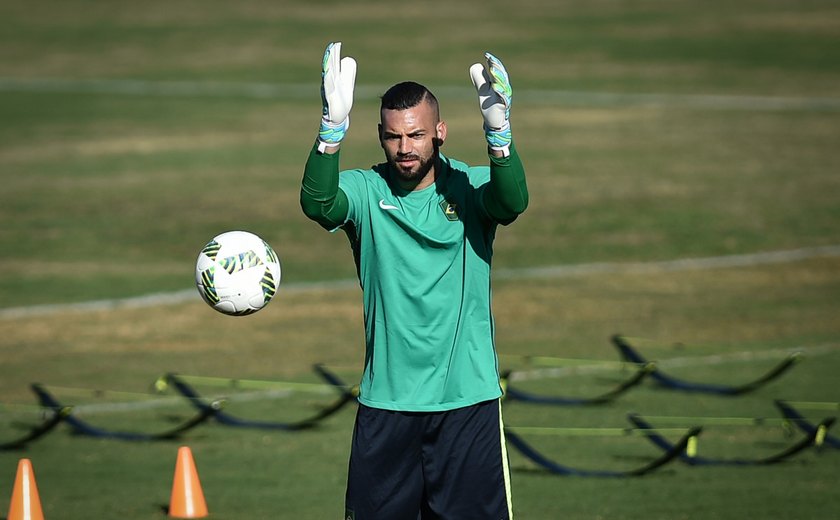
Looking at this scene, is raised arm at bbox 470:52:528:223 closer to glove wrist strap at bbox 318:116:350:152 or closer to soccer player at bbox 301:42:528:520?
soccer player at bbox 301:42:528:520

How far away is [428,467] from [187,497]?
122 inches

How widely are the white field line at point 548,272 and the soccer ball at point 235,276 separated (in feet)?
31.0

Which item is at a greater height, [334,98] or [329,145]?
[334,98]

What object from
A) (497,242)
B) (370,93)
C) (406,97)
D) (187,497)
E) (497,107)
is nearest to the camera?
(497,107)

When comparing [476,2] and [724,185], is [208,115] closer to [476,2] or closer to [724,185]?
[724,185]

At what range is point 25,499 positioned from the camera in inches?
349

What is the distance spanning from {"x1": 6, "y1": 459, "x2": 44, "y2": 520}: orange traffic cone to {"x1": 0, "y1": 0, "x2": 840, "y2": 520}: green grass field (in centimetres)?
92

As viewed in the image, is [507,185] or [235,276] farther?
[235,276]

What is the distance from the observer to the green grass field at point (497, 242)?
439 inches

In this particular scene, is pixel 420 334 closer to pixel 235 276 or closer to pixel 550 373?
pixel 235 276

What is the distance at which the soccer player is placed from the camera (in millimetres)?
6836

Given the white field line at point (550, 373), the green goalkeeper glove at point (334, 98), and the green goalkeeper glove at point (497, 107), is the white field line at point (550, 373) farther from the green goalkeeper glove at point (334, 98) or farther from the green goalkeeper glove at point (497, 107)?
the green goalkeeper glove at point (497, 107)

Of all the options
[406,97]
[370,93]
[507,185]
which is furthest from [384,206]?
[370,93]

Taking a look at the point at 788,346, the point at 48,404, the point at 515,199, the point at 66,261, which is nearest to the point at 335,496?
the point at 48,404
